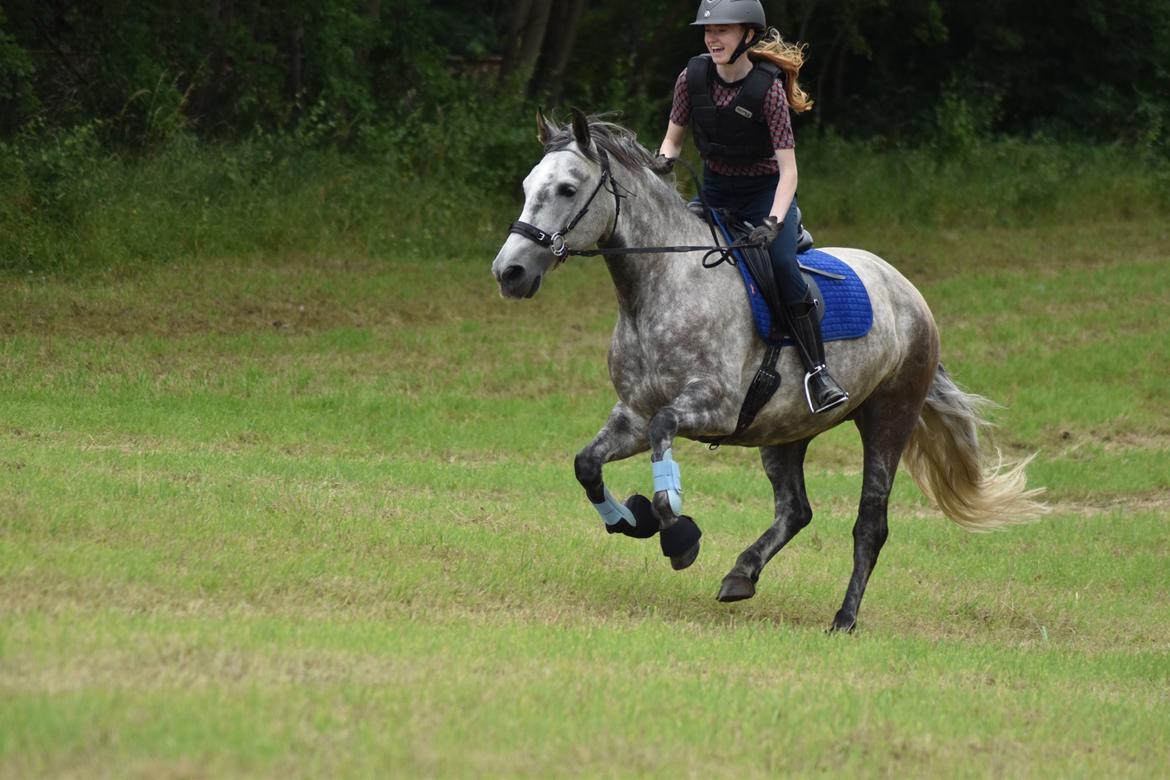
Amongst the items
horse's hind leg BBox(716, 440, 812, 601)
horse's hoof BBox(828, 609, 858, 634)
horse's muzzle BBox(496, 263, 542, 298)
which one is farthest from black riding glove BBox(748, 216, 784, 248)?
horse's hoof BBox(828, 609, 858, 634)

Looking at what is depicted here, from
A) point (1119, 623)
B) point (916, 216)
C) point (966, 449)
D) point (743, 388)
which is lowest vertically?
point (916, 216)

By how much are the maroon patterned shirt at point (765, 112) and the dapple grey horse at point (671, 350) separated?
13.8 inches

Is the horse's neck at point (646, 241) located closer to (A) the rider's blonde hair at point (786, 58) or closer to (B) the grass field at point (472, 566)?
(A) the rider's blonde hair at point (786, 58)

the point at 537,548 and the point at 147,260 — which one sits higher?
the point at 537,548

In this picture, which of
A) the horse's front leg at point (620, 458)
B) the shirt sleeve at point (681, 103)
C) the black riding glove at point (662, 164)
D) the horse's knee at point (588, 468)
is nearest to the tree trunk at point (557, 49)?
the shirt sleeve at point (681, 103)

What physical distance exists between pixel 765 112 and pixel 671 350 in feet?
4.69

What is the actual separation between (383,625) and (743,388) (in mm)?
2741

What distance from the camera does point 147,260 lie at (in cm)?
2011

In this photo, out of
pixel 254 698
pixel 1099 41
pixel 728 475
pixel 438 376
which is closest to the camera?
pixel 254 698

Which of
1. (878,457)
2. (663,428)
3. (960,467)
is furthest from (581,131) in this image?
(960,467)

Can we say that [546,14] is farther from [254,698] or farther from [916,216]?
[254,698]

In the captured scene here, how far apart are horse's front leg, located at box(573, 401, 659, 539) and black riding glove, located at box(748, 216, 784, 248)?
3.92ft

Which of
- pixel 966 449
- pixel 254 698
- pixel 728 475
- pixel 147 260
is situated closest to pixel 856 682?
pixel 254 698

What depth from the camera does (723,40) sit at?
28.4ft
